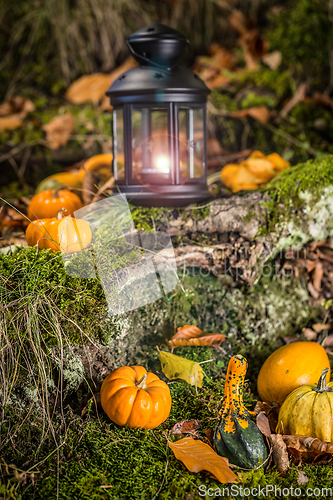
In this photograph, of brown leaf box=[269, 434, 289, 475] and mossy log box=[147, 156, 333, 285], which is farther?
mossy log box=[147, 156, 333, 285]

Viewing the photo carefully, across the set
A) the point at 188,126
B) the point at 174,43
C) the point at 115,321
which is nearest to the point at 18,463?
the point at 115,321

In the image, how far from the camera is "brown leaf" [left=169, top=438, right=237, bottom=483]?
4.83ft

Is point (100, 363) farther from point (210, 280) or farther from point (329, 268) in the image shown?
point (329, 268)

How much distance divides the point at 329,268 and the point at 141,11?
→ 3978 millimetres

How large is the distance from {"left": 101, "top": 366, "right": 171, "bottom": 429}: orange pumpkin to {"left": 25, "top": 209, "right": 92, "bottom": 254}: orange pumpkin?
2.38 feet

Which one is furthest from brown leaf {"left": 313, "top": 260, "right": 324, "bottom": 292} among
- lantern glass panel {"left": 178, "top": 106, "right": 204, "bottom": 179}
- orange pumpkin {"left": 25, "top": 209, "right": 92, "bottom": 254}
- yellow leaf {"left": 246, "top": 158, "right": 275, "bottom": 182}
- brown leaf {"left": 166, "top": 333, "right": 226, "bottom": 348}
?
orange pumpkin {"left": 25, "top": 209, "right": 92, "bottom": 254}

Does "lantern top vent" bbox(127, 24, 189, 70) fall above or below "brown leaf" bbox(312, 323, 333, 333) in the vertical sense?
above

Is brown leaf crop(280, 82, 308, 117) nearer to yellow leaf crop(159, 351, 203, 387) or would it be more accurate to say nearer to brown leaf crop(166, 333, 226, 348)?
brown leaf crop(166, 333, 226, 348)

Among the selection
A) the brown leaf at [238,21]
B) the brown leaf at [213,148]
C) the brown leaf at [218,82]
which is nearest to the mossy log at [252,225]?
the brown leaf at [213,148]

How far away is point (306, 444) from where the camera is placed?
63.4 inches

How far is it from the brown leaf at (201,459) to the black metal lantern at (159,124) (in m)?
1.41

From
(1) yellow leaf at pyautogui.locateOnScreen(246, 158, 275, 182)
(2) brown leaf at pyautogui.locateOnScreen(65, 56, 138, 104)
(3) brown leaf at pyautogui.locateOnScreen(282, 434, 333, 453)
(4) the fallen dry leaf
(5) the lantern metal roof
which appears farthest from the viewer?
(2) brown leaf at pyautogui.locateOnScreen(65, 56, 138, 104)

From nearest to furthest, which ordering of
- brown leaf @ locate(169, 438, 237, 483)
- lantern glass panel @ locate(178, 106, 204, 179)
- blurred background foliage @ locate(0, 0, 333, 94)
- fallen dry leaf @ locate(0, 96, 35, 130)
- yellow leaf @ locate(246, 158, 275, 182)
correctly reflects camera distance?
brown leaf @ locate(169, 438, 237, 483)
lantern glass panel @ locate(178, 106, 204, 179)
yellow leaf @ locate(246, 158, 275, 182)
fallen dry leaf @ locate(0, 96, 35, 130)
blurred background foliage @ locate(0, 0, 333, 94)

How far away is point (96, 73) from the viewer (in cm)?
485
